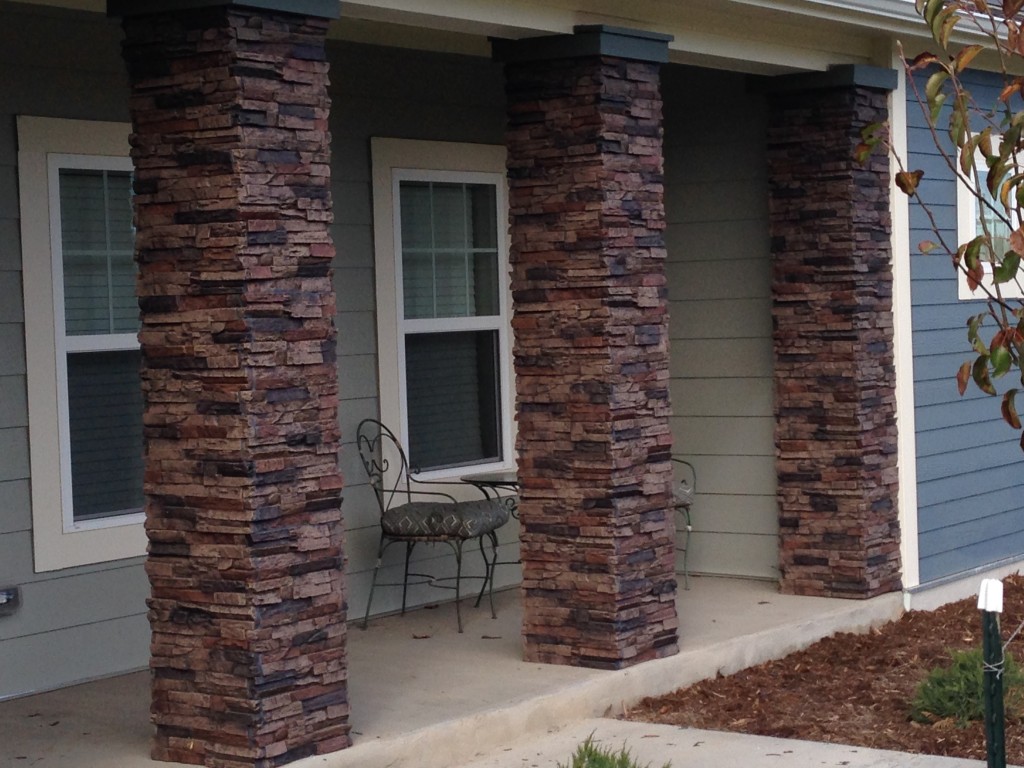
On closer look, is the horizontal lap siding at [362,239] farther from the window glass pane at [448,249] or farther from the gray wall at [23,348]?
the window glass pane at [448,249]

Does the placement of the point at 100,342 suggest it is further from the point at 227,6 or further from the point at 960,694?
the point at 960,694

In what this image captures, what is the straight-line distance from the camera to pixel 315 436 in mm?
4891

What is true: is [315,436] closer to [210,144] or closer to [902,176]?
[210,144]

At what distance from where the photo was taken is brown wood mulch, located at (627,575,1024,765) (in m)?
5.74

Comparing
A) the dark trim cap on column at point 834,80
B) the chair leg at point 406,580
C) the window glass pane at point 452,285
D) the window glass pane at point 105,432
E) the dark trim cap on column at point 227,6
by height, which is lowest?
the chair leg at point 406,580

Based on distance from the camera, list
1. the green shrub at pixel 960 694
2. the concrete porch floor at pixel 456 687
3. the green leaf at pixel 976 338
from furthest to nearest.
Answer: the green shrub at pixel 960 694 < the concrete porch floor at pixel 456 687 < the green leaf at pixel 976 338

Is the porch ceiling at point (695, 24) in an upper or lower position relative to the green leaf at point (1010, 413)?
upper

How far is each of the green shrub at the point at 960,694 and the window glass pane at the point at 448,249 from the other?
126 inches

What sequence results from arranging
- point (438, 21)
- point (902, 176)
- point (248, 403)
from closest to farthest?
point (902, 176) → point (248, 403) → point (438, 21)

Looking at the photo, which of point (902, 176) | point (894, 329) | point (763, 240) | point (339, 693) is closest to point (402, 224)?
point (763, 240)

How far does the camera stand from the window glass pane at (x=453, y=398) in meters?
7.77

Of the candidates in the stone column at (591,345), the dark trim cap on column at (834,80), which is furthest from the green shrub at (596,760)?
the dark trim cap on column at (834,80)

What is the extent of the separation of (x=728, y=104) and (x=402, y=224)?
2037 millimetres

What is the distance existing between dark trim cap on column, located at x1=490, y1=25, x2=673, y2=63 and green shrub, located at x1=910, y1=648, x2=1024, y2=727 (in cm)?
284
